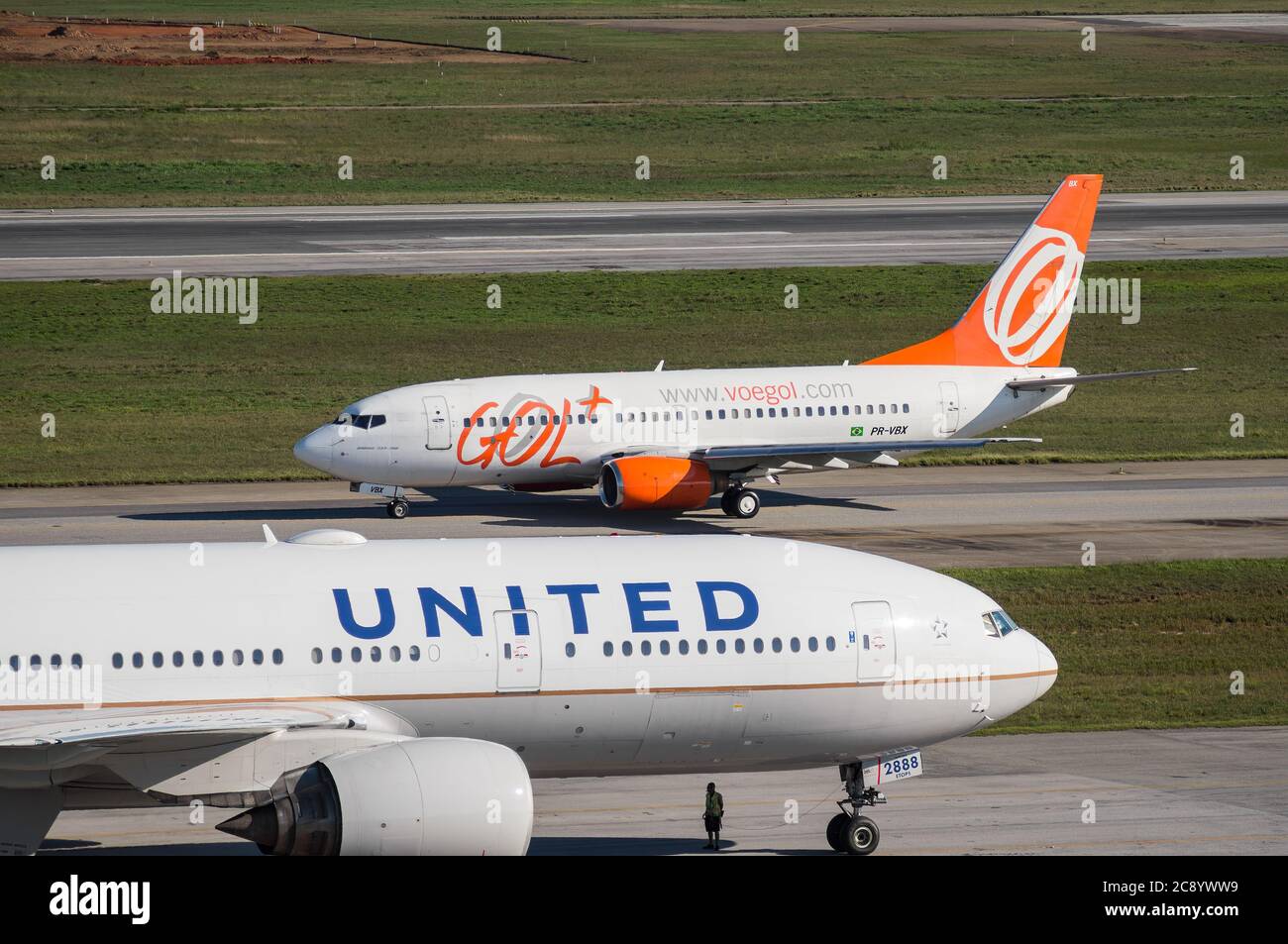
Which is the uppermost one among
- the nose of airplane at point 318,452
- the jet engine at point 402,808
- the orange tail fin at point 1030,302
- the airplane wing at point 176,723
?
the orange tail fin at point 1030,302

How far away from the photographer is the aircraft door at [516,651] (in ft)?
80.7

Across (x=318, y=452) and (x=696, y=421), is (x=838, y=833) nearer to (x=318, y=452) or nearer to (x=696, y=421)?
(x=696, y=421)

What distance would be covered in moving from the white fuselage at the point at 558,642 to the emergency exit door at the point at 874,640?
3 centimetres

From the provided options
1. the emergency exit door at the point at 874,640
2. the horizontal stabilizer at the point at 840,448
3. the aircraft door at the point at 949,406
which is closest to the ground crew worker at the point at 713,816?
the emergency exit door at the point at 874,640

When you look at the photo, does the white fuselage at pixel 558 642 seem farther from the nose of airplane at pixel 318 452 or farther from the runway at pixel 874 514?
the nose of airplane at pixel 318 452

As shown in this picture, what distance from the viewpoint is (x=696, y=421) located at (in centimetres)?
5506

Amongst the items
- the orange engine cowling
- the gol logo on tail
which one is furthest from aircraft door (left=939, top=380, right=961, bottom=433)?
the orange engine cowling

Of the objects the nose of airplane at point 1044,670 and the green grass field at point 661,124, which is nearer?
the nose of airplane at point 1044,670

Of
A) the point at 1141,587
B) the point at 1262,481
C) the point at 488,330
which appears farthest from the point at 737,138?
the point at 1141,587

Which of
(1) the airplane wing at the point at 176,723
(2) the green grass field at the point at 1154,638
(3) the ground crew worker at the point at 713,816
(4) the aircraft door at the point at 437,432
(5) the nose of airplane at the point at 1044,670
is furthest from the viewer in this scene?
(4) the aircraft door at the point at 437,432

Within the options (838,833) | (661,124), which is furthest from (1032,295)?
(661,124)

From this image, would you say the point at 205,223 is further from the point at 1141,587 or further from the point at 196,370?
the point at 1141,587

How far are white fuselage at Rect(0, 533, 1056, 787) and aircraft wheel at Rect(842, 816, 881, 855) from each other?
1.01 meters
